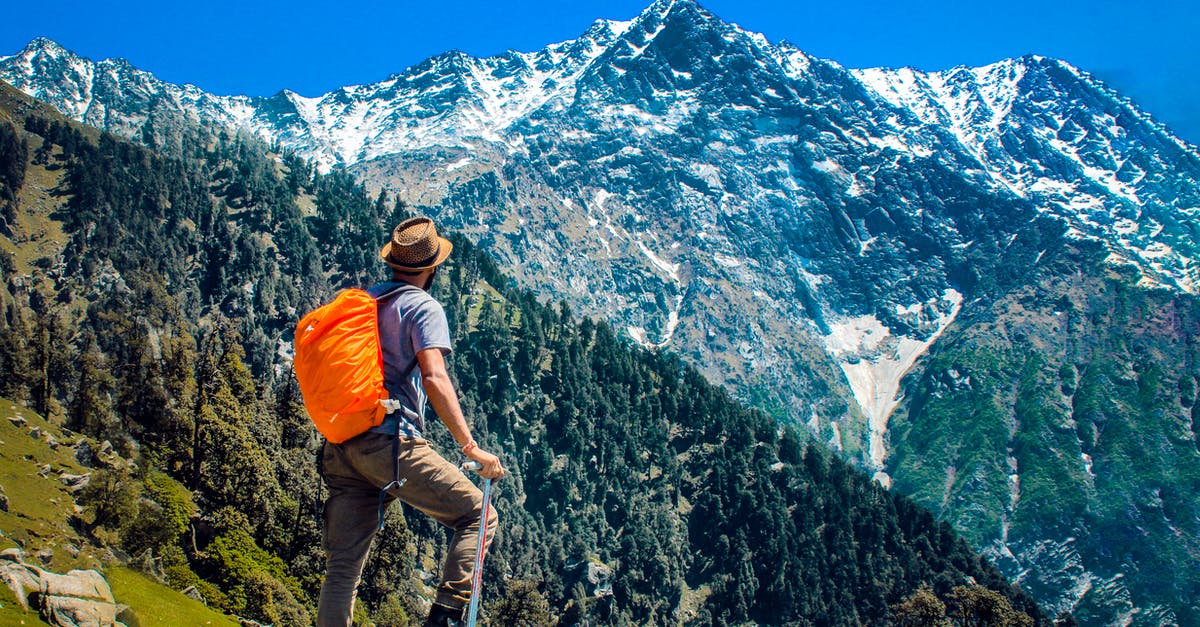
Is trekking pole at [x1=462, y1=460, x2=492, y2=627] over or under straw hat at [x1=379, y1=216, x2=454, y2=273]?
under

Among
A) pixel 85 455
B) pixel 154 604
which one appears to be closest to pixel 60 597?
pixel 154 604

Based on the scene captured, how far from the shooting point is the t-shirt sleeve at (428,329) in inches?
345

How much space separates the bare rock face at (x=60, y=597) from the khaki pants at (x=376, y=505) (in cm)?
1085

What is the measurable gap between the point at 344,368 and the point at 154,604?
1938cm

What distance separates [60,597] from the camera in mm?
16781

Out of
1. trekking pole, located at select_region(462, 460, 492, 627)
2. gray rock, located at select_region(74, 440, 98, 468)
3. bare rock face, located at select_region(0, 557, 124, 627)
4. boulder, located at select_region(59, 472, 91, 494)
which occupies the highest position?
gray rock, located at select_region(74, 440, 98, 468)

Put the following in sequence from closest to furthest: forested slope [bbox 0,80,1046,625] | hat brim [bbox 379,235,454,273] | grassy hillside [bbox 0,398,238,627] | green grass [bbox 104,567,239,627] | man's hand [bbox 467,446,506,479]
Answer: man's hand [bbox 467,446,506,479] < hat brim [bbox 379,235,454,273] < green grass [bbox 104,567,239,627] < grassy hillside [bbox 0,398,238,627] < forested slope [bbox 0,80,1046,625]

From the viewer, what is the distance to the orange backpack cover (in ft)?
28.1

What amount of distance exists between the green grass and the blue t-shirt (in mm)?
15275

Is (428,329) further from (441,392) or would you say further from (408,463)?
(408,463)

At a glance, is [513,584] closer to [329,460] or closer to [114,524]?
[114,524]

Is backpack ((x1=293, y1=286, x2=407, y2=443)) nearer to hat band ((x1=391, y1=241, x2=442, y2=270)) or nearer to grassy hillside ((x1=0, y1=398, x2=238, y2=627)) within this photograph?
hat band ((x1=391, y1=241, x2=442, y2=270))

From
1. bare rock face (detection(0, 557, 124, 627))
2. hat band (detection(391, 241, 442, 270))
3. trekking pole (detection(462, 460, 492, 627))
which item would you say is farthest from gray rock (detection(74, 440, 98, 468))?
trekking pole (detection(462, 460, 492, 627))

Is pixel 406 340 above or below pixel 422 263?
below
